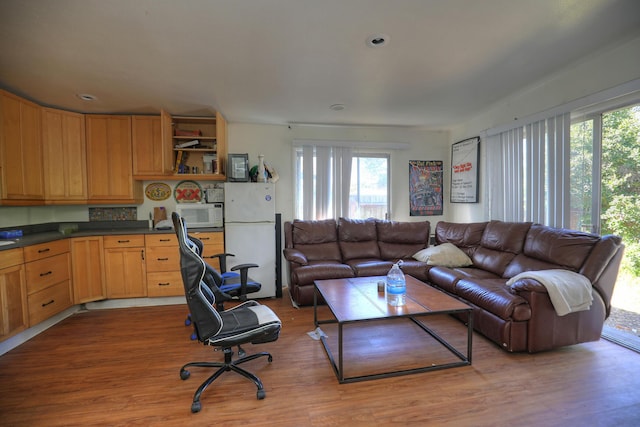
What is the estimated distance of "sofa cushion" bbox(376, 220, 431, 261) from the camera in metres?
4.13

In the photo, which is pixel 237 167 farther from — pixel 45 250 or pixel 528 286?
pixel 528 286

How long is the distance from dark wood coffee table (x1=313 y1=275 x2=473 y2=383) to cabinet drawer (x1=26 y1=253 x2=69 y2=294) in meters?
2.75

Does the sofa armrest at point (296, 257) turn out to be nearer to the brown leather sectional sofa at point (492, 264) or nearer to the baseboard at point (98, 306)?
the brown leather sectional sofa at point (492, 264)

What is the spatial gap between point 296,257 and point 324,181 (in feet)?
4.63

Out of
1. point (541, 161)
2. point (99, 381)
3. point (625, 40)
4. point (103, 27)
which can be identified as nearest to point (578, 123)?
point (541, 161)

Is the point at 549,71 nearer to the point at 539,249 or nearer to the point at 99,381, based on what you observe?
the point at 539,249

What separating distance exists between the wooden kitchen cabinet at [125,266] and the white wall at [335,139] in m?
1.84

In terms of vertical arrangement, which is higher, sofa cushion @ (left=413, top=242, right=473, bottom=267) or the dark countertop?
the dark countertop

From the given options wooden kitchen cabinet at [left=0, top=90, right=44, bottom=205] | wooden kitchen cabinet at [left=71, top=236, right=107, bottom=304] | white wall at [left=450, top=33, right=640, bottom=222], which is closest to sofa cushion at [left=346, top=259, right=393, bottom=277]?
white wall at [left=450, top=33, right=640, bottom=222]

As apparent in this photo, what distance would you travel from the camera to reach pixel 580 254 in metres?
2.46

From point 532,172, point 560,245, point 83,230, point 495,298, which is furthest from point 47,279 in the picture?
point 532,172

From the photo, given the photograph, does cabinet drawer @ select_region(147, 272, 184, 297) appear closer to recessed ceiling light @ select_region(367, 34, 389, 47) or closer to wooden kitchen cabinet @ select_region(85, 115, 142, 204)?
wooden kitchen cabinet @ select_region(85, 115, 142, 204)

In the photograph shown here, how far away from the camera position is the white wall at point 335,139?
4328 mm

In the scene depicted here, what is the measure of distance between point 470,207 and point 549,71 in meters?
2.05
